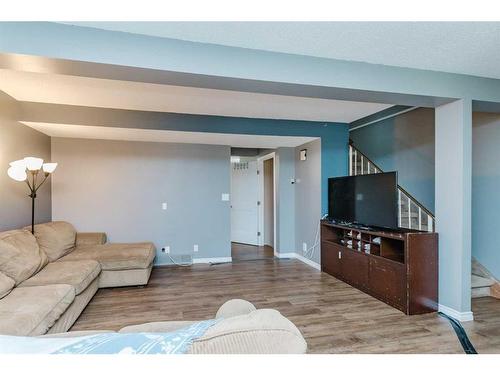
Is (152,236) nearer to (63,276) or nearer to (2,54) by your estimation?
(63,276)

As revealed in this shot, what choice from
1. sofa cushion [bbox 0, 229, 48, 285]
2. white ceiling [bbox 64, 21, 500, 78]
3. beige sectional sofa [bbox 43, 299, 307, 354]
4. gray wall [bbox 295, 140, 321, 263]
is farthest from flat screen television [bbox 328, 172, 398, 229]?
sofa cushion [bbox 0, 229, 48, 285]

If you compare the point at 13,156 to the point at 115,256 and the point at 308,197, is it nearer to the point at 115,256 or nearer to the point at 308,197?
the point at 115,256

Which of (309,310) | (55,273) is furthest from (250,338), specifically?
(55,273)

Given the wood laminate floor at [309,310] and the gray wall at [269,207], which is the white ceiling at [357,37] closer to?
the wood laminate floor at [309,310]

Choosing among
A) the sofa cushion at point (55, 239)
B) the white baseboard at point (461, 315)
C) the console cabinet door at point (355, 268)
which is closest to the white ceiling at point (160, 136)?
the sofa cushion at point (55, 239)

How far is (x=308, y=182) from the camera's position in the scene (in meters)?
4.93

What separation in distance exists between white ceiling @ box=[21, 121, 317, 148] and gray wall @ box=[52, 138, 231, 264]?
248 mm

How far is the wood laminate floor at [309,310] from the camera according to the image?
90.0 inches

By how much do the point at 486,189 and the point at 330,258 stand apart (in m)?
2.21

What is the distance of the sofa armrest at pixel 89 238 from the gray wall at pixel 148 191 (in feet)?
0.84

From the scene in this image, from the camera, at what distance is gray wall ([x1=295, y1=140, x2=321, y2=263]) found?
4648mm

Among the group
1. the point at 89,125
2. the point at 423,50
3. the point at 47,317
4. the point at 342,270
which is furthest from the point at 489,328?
the point at 89,125

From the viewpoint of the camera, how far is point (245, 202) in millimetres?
6637

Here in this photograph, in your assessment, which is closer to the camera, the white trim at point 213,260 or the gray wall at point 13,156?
the gray wall at point 13,156
